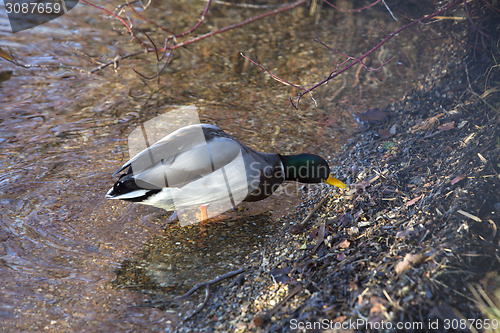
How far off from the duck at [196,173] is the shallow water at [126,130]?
0.98ft

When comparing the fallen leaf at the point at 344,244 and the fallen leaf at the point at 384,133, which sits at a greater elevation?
the fallen leaf at the point at 384,133

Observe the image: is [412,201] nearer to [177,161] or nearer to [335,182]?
[335,182]

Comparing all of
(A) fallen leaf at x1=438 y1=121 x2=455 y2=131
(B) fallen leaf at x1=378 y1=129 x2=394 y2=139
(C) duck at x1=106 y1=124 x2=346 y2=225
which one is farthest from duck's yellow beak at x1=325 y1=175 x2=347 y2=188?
(A) fallen leaf at x1=438 y1=121 x2=455 y2=131

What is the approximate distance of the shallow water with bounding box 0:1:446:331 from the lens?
10.0 ft

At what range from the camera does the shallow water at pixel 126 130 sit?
306cm

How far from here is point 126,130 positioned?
4.68 meters

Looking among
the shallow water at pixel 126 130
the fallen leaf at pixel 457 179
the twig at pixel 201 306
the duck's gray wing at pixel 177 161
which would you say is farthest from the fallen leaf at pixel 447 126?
the twig at pixel 201 306

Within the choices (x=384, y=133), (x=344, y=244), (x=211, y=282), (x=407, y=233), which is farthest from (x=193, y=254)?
(x=384, y=133)

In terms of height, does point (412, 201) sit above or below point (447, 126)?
below

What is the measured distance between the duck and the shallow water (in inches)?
11.8

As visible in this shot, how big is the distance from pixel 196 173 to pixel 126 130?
1.55 metres

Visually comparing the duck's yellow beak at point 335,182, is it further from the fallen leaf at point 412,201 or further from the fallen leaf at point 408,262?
the fallen leaf at point 408,262

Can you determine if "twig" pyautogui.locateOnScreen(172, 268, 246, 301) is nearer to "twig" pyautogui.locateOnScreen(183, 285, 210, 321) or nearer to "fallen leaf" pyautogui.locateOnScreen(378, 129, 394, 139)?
"twig" pyautogui.locateOnScreen(183, 285, 210, 321)

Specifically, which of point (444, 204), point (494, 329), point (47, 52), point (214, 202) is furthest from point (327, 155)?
point (47, 52)
